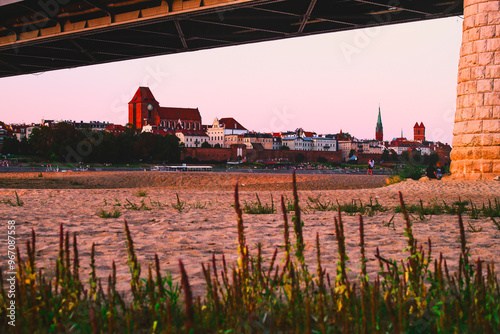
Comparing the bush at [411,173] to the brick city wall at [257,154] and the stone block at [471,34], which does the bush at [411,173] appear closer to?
the stone block at [471,34]

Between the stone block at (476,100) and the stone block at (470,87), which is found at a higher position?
the stone block at (470,87)

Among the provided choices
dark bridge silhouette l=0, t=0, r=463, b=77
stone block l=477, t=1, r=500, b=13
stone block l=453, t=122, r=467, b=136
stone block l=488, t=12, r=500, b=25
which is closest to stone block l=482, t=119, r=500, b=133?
stone block l=453, t=122, r=467, b=136

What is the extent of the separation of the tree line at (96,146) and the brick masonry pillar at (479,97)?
51.2 m

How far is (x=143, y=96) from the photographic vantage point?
164m

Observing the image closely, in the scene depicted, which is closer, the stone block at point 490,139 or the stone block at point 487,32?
the stone block at point 490,139

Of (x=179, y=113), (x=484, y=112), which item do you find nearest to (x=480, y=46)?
(x=484, y=112)

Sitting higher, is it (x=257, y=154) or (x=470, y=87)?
(x=470, y=87)

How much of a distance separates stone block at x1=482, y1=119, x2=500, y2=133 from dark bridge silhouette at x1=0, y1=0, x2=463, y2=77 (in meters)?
6.49

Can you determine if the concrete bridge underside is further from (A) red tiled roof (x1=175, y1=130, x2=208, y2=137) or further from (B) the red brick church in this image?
(B) the red brick church

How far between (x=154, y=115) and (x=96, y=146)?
100 metres

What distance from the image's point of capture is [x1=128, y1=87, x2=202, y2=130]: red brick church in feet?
536

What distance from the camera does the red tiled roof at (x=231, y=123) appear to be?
167 metres

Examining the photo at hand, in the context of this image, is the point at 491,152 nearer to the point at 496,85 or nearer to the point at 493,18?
the point at 496,85

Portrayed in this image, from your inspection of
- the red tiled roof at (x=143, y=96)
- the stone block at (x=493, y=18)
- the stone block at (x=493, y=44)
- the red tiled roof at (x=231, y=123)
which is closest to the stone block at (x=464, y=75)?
the stone block at (x=493, y=44)
